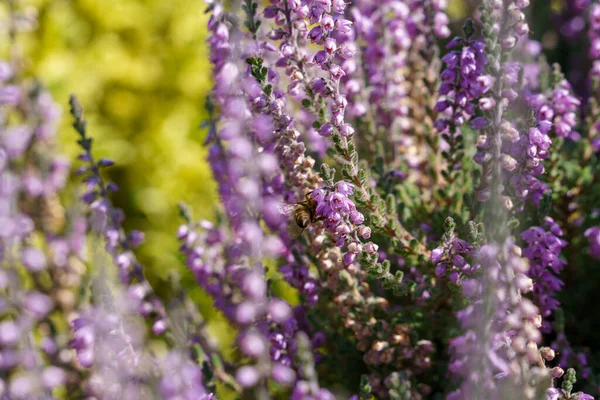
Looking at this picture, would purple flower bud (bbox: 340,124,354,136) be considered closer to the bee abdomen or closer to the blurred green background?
the bee abdomen

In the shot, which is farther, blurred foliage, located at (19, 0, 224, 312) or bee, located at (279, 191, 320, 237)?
blurred foliage, located at (19, 0, 224, 312)

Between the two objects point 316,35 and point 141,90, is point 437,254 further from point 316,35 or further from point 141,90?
point 141,90

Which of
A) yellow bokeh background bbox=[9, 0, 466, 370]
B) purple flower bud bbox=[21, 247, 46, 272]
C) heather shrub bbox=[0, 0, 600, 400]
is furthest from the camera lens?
yellow bokeh background bbox=[9, 0, 466, 370]

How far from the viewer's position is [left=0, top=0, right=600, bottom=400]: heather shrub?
3.61 ft

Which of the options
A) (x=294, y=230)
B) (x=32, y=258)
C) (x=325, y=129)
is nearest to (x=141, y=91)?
(x=32, y=258)

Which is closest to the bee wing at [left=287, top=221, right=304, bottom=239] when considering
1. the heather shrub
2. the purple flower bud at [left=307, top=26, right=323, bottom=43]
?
the heather shrub

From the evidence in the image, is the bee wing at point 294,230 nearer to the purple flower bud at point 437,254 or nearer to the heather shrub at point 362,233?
the heather shrub at point 362,233

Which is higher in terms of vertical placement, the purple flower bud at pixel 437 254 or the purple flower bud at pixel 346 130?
the purple flower bud at pixel 346 130

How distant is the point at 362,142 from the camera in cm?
178

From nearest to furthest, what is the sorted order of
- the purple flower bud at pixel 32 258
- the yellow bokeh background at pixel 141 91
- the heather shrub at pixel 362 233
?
the heather shrub at pixel 362 233 → the purple flower bud at pixel 32 258 → the yellow bokeh background at pixel 141 91

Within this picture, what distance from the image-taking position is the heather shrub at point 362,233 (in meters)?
1.10

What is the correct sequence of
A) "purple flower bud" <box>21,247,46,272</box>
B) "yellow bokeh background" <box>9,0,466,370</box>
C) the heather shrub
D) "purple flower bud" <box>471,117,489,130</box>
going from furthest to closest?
"yellow bokeh background" <box>9,0,466,370</box>, "purple flower bud" <box>21,247,46,272</box>, "purple flower bud" <box>471,117,489,130</box>, the heather shrub

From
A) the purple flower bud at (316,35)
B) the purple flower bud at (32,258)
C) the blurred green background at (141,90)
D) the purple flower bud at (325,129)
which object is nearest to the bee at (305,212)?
the purple flower bud at (325,129)

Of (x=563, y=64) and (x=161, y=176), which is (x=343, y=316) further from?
(x=161, y=176)
